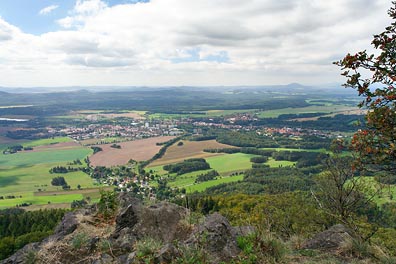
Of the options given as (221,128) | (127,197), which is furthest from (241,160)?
(127,197)

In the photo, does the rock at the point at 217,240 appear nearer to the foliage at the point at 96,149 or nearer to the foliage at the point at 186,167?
the foliage at the point at 186,167

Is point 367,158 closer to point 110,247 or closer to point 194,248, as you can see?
point 194,248

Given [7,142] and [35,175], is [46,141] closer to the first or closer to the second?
[7,142]

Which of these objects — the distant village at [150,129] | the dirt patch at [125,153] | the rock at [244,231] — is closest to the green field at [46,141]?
the distant village at [150,129]

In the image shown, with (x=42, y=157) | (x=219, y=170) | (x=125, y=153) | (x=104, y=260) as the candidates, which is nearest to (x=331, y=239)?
(x=104, y=260)

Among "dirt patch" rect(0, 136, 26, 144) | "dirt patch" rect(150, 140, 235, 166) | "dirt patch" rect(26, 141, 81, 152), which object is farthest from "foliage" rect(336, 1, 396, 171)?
"dirt patch" rect(0, 136, 26, 144)

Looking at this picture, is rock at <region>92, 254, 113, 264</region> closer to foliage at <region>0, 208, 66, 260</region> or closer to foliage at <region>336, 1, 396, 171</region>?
foliage at <region>336, 1, 396, 171</region>
